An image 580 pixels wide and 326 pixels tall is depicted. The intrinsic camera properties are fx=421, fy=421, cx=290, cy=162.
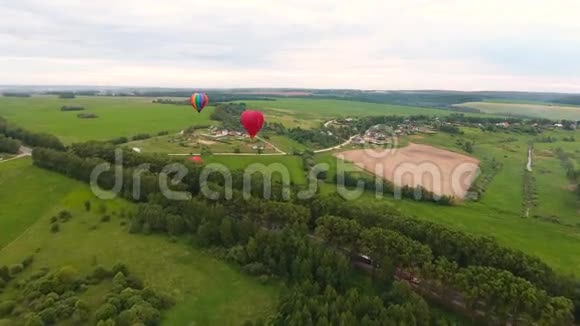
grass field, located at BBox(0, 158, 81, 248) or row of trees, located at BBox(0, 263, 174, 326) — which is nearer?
row of trees, located at BBox(0, 263, 174, 326)

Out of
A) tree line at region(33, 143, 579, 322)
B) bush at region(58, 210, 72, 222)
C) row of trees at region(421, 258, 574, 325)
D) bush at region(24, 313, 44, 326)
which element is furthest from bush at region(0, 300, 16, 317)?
row of trees at region(421, 258, 574, 325)

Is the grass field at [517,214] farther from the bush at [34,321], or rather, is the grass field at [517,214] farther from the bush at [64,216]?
the bush at [34,321]

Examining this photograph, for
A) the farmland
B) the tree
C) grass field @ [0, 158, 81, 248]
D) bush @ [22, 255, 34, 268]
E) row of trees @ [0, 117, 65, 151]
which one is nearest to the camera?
the farmland

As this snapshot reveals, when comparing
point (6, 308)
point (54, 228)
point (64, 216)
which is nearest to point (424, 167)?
point (64, 216)

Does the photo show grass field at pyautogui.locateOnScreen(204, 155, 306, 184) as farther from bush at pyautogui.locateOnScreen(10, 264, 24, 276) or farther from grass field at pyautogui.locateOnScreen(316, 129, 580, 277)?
bush at pyautogui.locateOnScreen(10, 264, 24, 276)

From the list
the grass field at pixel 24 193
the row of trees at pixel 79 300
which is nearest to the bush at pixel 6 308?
the row of trees at pixel 79 300

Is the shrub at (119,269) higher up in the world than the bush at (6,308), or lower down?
higher up

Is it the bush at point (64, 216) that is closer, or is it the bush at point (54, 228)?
the bush at point (54, 228)
